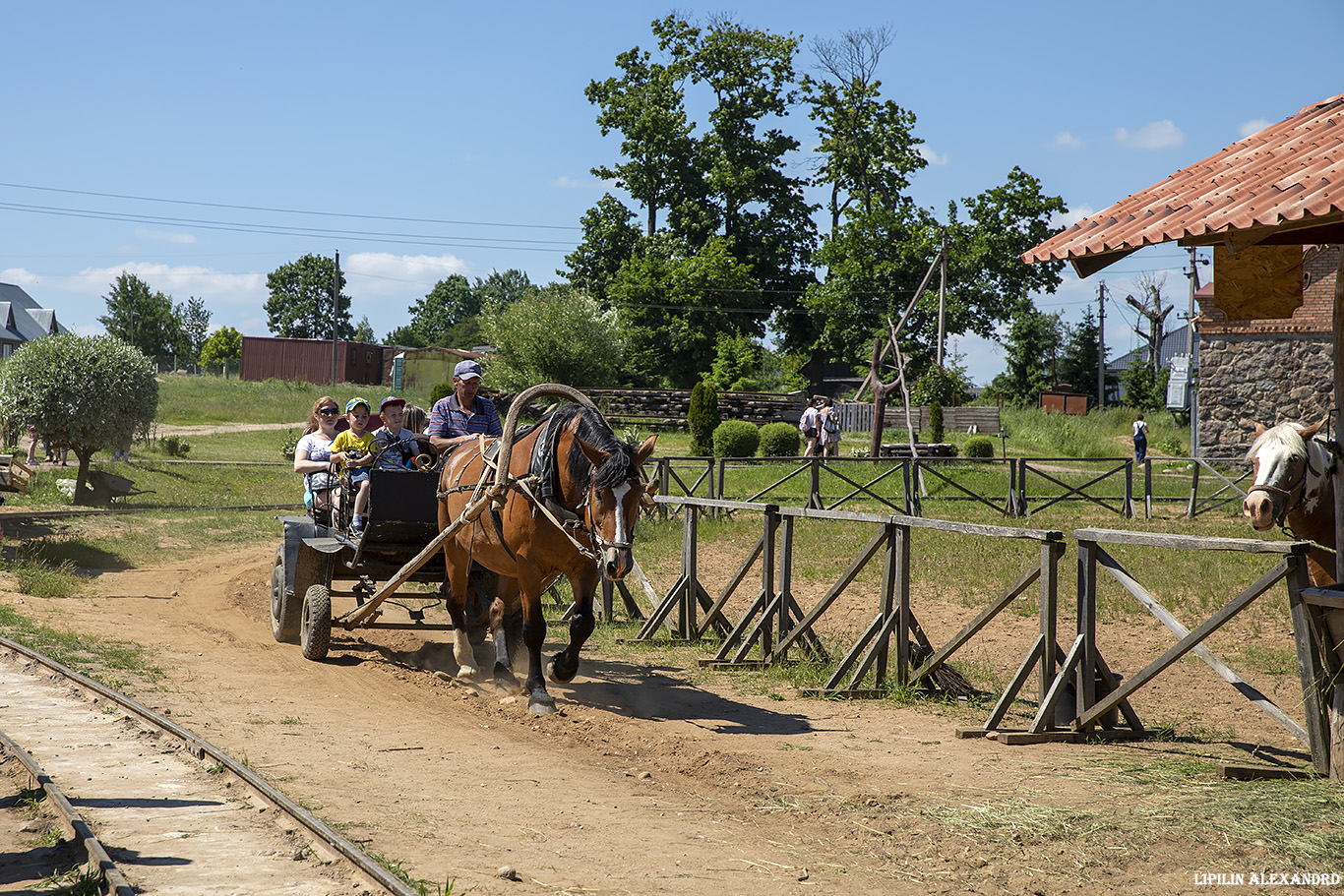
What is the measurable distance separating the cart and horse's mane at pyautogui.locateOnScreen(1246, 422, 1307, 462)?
4906mm

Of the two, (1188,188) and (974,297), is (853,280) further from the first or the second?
(1188,188)

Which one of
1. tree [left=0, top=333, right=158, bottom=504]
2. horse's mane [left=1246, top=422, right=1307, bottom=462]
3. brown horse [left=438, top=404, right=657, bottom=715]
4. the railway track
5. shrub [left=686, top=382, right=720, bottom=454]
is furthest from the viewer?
shrub [left=686, top=382, right=720, bottom=454]

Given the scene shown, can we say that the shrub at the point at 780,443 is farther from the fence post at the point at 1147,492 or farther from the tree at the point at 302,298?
the tree at the point at 302,298

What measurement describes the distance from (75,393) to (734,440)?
16771mm

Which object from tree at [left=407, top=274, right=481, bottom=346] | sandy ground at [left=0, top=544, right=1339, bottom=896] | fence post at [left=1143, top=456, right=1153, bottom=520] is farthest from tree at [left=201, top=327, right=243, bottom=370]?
sandy ground at [left=0, top=544, right=1339, bottom=896]

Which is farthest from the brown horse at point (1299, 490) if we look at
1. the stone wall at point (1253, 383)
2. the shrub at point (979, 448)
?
the shrub at point (979, 448)

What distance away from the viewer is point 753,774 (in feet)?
19.4

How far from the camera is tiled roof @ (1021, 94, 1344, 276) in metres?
5.07

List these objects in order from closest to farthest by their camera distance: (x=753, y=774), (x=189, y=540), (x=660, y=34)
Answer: (x=753, y=774), (x=189, y=540), (x=660, y=34)

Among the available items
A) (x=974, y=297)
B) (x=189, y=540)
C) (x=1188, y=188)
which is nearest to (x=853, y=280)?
(x=974, y=297)

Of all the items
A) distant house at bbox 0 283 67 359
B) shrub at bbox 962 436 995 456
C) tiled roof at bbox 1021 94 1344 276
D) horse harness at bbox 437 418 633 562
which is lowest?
horse harness at bbox 437 418 633 562

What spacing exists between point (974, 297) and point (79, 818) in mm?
44752

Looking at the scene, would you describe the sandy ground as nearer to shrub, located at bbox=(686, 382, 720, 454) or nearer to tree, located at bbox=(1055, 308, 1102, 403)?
shrub, located at bbox=(686, 382, 720, 454)

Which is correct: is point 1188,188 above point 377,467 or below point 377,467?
above
